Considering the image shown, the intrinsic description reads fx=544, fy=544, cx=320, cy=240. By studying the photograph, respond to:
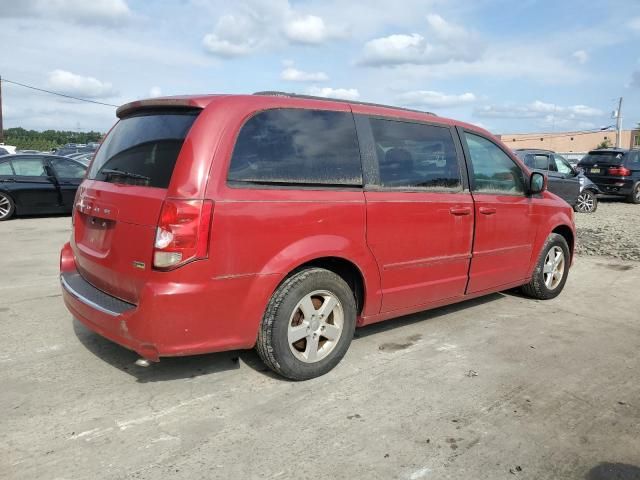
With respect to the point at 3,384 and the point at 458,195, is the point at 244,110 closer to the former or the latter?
the point at 458,195

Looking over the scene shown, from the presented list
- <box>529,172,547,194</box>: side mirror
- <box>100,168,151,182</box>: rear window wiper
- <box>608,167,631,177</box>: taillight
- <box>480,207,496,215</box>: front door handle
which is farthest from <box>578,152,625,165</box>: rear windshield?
<box>100,168,151,182</box>: rear window wiper

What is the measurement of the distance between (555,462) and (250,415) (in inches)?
64.8

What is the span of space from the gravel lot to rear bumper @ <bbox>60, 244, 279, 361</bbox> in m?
6.97

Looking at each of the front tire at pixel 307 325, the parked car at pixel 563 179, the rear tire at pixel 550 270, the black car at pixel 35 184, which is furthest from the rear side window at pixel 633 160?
the front tire at pixel 307 325

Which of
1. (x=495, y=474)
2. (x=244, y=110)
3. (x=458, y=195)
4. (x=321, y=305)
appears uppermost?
(x=244, y=110)

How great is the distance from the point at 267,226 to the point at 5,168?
10321mm

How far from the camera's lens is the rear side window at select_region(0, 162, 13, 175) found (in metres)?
11.3

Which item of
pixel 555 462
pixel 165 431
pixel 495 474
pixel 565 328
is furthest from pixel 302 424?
pixel 565 328

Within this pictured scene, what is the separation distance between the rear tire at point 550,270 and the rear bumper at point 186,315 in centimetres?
342

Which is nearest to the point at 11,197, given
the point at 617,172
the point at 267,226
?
the point at 267,226

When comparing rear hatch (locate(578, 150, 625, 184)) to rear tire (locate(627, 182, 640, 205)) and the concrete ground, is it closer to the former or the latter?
rear tire (locate(627, 182, 640, 205))

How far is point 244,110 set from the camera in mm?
3283

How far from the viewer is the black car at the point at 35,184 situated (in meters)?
11.3

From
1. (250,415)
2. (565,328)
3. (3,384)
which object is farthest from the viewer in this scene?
(565,328)
